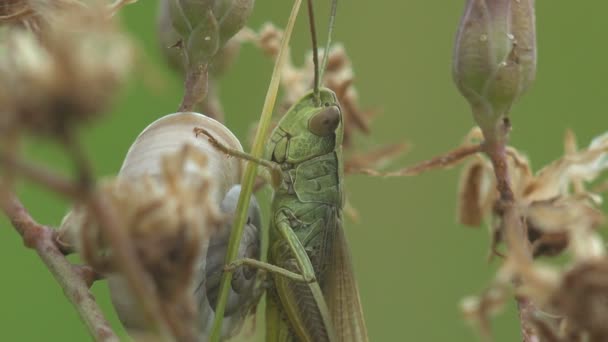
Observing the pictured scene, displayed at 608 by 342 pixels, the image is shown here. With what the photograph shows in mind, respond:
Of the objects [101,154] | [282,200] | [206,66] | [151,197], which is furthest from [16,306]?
[151,197]

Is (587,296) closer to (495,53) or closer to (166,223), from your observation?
(166,223)

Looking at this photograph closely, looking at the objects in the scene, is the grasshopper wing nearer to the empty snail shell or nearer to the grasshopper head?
the grasshopper head

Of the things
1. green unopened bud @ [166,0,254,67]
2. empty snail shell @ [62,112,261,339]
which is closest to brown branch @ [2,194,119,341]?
empty snail shell @ [62,112,261,339]

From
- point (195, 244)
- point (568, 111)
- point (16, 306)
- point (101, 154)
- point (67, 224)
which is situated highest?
point (568, 111)

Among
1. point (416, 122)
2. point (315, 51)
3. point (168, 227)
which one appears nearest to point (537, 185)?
point (315, 51)

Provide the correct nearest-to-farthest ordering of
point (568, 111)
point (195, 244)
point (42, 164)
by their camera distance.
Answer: point (42, 164) < point (195, 244) < point (568, 111)

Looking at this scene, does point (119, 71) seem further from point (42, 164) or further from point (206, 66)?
point (206, 66)

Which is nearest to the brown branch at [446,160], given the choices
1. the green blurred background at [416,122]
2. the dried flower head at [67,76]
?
the dried flower head at [67,76]

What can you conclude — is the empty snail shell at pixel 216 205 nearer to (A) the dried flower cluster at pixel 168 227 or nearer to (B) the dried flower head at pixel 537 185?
(A) the dried flower cluster at pixel 168 227
